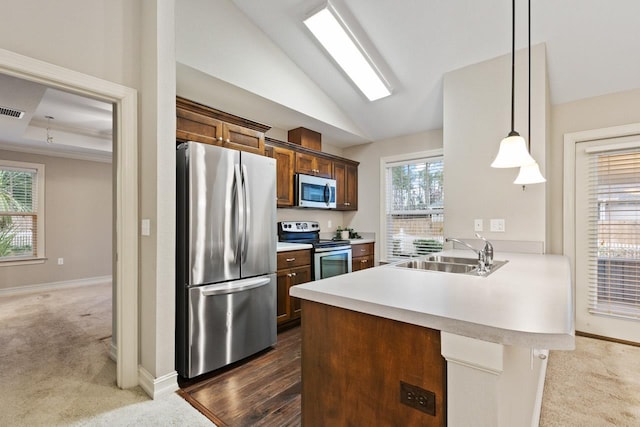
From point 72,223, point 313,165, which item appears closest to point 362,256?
point 313,165

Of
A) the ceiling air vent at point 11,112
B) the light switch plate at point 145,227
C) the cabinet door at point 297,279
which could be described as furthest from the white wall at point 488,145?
the ceiling air vent at point 11,112

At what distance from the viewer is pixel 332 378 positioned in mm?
1170

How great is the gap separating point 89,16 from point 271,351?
9.42 ft

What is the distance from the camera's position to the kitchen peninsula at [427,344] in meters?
0.81

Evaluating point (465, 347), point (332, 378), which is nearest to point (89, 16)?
point (332, 378)

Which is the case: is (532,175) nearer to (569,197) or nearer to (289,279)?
(569,197)

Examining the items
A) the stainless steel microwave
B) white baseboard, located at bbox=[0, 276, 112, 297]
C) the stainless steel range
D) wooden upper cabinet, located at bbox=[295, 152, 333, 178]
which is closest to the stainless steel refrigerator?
the stainless steel range

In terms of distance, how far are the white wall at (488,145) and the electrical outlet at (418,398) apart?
214 centimetres

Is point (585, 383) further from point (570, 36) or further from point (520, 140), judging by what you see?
point (570, 36)

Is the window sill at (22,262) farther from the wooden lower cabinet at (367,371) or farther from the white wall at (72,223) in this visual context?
the wooden lower cabinet at (367,371)

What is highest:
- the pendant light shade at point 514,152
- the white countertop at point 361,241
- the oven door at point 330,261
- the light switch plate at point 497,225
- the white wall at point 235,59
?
the white wall at point 235,59

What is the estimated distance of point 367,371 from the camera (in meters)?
1.07

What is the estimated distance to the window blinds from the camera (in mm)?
4816

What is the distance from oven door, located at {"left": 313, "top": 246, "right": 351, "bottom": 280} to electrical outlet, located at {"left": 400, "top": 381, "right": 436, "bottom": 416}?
7.99 feet
